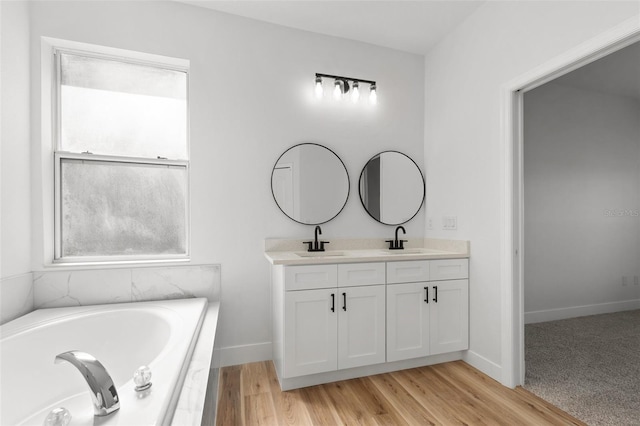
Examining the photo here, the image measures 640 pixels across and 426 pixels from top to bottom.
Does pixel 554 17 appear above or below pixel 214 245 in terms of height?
above

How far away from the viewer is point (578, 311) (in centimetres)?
324

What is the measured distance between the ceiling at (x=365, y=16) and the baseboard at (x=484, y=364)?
260 cm

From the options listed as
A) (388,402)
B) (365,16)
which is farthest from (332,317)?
(365,16)

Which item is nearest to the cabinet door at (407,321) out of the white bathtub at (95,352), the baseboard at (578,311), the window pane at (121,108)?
the white bathtub at (95,352)

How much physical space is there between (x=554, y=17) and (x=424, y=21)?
36.7 inches

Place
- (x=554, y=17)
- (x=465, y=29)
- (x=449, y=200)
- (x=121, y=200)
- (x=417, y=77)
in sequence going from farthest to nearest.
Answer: (x=417, y=77) < (x=449, y=200) < (x=465, y=29) < (x=121, y=200) < (x=554, y=17)

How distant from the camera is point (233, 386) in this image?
194cm

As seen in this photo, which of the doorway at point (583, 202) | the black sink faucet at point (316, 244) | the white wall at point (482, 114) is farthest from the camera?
the doorway at point (583, 202)

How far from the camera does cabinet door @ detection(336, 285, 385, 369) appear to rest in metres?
1.97

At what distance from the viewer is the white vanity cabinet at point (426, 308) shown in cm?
210

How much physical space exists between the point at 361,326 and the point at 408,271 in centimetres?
52

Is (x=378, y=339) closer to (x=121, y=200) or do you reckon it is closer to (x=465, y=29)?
(x=121, y=200)

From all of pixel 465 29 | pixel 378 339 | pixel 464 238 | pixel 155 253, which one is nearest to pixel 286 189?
pixel 155 253

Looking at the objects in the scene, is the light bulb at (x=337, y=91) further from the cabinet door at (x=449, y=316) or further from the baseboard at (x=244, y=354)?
the baseboard at (x=244, y=354)
